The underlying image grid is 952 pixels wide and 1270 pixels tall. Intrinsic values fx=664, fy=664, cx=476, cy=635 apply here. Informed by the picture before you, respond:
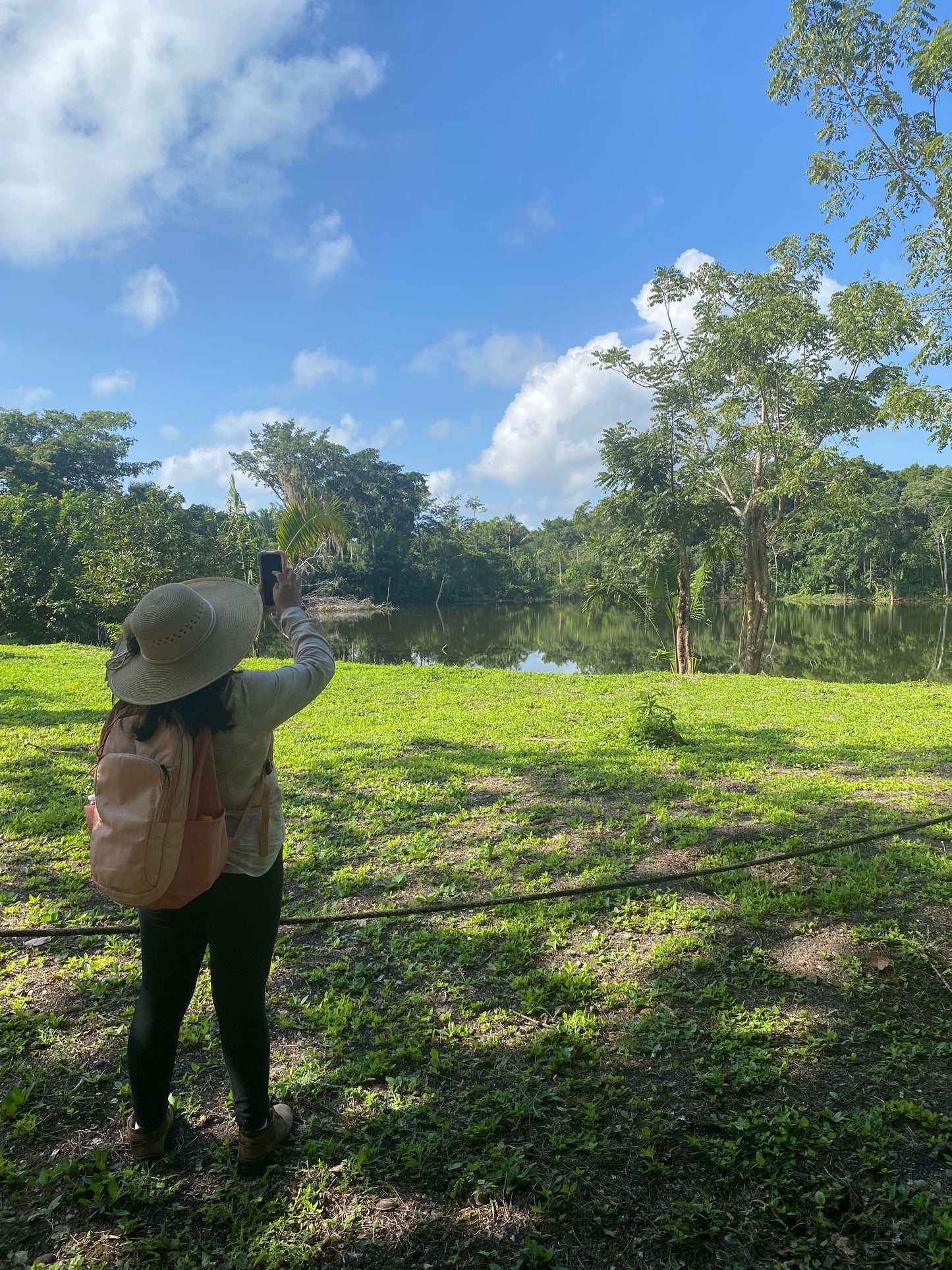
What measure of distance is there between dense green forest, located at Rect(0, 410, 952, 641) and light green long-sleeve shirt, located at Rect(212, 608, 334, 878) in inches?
506

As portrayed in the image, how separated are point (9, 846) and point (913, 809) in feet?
19.8

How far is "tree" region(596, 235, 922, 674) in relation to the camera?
12.2m

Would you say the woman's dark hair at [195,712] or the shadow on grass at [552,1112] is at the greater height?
the woman's dark hair at [195,712]

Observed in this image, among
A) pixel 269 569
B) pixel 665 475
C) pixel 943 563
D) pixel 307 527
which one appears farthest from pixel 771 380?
pixel 943 563

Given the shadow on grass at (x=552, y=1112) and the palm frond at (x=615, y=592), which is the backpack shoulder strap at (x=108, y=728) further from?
the palm frond at (x=615, y=592)

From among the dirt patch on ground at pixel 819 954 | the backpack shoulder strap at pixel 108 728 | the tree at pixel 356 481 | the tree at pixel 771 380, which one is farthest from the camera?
the tree at pixel 356 481

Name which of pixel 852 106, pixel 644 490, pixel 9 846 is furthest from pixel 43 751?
pixel 852 106

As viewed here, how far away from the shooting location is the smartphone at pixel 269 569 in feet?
7.01

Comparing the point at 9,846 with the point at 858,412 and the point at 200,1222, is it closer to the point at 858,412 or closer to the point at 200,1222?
the point at 200,1222

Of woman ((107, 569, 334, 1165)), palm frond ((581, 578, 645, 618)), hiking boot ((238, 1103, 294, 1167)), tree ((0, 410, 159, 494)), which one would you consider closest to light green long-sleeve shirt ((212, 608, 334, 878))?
woman ((107, 569, 334, 1165))

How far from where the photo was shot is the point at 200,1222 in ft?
5.85

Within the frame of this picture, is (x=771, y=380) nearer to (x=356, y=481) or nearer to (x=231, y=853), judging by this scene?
(x=231, y=853)

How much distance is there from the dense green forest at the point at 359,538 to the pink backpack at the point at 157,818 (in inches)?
512

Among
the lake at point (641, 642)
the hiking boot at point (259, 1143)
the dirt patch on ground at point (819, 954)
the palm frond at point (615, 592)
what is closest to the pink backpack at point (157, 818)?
the hiking boot at point (259, 1143)
